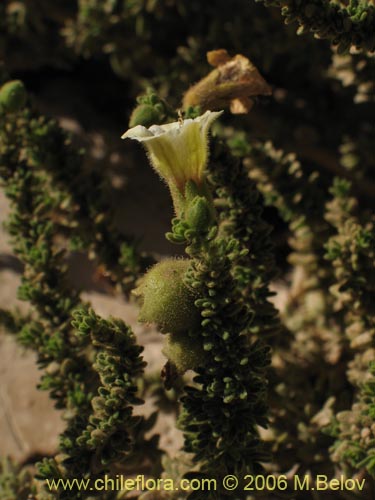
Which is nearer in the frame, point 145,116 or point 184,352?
point 184,352

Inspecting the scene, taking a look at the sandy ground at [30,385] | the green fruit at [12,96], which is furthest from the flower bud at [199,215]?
the sandy ground at [30,385]

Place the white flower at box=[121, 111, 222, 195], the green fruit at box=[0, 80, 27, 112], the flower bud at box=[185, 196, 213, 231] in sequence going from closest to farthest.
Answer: the flower bud at box=[185, 196, 213, 231] → the white flower at box=[121, 111, 222, 195] → the green fruit at box=[0, 80, 27, 112]

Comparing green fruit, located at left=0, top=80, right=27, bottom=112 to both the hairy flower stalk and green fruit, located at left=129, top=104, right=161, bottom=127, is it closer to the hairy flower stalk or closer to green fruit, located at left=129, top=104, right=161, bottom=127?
green fruit, located at left=129, top=104, right=161, bottom=127

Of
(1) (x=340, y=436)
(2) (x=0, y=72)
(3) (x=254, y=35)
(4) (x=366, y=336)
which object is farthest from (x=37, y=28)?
(1) (x=340, y=436)

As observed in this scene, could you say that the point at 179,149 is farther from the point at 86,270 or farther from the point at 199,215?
the point at 86,270

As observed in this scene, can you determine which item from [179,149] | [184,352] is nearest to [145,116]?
[179,149]

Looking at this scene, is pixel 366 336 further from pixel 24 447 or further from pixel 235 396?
pixel 24 447

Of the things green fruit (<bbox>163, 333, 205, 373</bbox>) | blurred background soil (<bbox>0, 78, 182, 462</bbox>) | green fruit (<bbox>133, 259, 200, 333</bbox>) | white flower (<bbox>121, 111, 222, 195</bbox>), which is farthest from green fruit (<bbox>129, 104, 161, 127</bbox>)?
blurred background soil (<bbox>0, 78, 182, 462</bbox>)
